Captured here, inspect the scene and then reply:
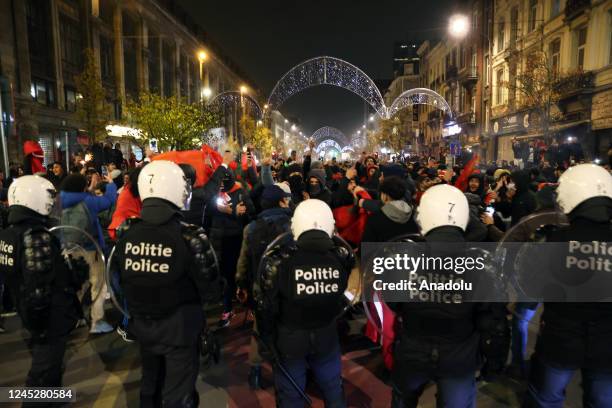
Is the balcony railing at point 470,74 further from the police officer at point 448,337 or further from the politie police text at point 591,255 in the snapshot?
the police officer at point 448,337

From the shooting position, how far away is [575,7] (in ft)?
65.3

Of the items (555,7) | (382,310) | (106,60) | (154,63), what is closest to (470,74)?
(555,7)

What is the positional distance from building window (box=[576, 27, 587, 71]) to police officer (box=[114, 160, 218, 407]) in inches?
876

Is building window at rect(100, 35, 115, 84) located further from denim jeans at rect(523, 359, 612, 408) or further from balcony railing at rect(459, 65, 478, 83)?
denim jeans at rect(523, 359, 612, 408)

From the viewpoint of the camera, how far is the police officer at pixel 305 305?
2959 millimetres

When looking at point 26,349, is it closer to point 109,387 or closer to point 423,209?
point 109,387

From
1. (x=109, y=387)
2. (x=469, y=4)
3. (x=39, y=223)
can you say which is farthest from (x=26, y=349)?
(x=469, y=4)

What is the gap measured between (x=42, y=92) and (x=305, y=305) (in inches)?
952

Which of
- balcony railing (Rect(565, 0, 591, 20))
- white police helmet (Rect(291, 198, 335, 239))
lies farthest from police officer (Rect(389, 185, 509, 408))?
balcony railing (Rect(565, 0, 591, 20))

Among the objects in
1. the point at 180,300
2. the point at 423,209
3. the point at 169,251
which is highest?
the point at 423,209

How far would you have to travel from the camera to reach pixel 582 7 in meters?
19.3

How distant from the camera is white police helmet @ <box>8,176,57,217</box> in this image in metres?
3.60

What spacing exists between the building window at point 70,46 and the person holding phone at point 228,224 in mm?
22999

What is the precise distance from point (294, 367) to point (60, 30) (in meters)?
27.0
